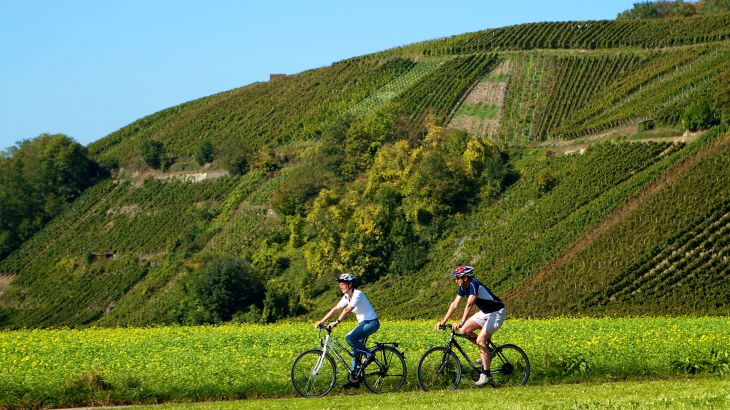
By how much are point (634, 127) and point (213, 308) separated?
1534 inches

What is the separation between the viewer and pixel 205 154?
415 feet

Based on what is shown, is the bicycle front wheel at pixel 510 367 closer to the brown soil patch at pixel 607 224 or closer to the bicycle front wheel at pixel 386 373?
the bicycle front wheel at pixel 386 373

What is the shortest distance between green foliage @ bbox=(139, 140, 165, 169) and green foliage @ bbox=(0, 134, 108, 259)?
10412 millimetres

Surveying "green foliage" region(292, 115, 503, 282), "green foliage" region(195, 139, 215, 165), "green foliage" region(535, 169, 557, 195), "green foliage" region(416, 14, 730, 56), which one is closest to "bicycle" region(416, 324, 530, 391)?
"green foliage" region(292, 115, 503, 282)

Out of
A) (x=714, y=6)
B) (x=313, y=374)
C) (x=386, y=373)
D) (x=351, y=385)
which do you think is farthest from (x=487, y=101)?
(x=313, y=374)

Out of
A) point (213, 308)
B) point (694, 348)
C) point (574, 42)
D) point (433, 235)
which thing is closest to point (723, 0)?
point (574, 42)

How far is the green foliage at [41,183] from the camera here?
136 metres

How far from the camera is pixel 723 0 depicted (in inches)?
6457

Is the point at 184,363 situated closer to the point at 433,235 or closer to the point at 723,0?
the point at 433,235

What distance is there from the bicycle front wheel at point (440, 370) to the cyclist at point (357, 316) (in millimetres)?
1250

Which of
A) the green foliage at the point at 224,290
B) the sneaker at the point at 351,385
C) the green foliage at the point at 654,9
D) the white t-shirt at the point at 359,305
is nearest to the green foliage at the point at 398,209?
the green foliage at the point at 224,290

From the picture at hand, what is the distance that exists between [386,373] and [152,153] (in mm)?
114080

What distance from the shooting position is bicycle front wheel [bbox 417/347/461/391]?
21812mm

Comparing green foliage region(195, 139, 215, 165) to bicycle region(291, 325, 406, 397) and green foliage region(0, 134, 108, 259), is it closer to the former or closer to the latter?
green foliage region(0, 134, 108, 259)
